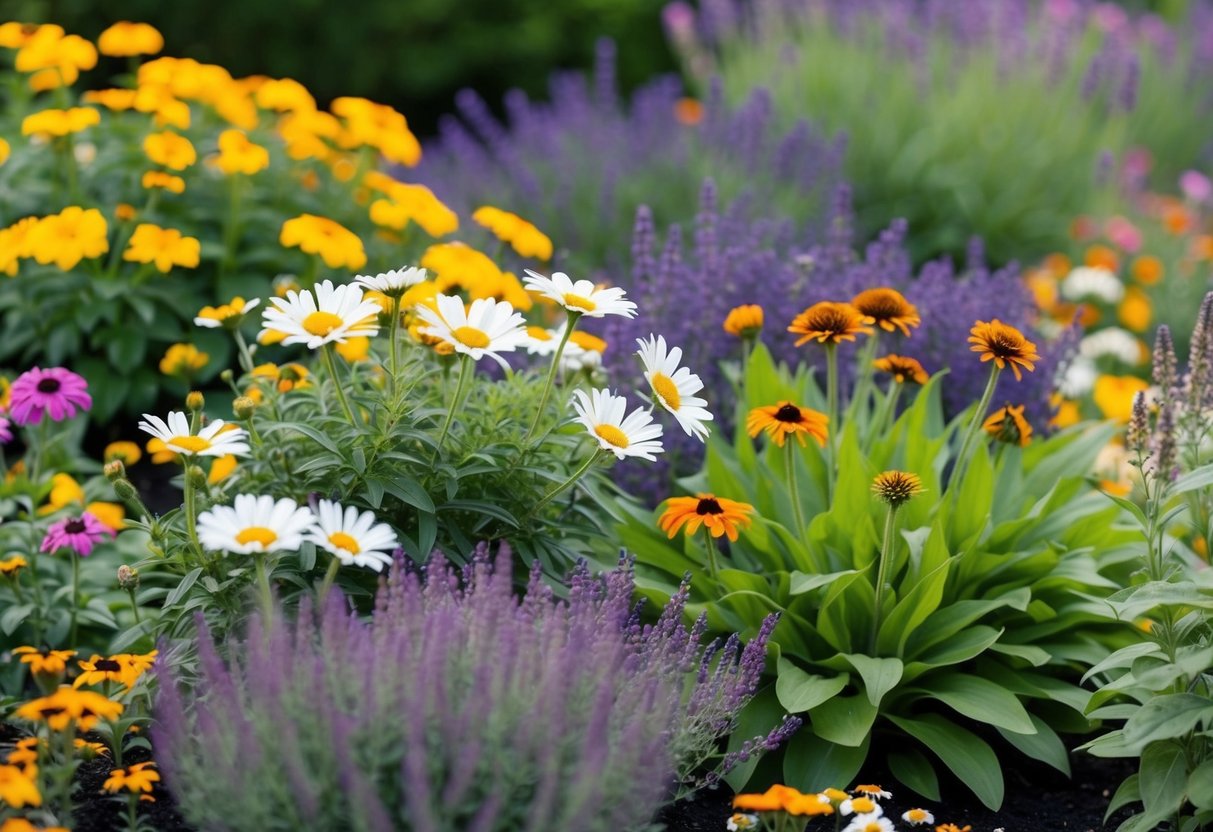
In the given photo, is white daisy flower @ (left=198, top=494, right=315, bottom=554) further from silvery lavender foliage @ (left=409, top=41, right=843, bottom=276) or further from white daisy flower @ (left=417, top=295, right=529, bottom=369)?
silvery lavender foliage @ (left=409, top=41, right=843, bottom=276)

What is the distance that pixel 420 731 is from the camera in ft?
6.16

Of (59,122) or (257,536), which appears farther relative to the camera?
(59,122)

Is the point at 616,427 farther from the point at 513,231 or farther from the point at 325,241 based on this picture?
the point at 325,241

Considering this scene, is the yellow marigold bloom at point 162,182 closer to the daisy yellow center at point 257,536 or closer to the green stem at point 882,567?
the daisy yellow center at point 257,536

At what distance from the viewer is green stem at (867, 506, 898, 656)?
2.57 metres

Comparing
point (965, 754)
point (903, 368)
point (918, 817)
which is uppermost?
point (903, 368)

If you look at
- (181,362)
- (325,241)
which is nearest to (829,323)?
(325,241)

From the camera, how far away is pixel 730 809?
2691 mm

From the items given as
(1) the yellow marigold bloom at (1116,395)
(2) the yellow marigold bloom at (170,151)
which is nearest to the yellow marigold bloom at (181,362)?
(2) the yellow marigold bloom at (170,151)

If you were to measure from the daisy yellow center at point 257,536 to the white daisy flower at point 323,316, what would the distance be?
366 millimetres

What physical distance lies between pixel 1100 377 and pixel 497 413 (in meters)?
3.21

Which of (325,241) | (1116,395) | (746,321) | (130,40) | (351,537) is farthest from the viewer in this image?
(1116,395)

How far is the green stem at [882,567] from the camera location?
2572 millimetres

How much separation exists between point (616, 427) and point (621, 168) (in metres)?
3.81
